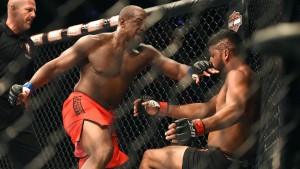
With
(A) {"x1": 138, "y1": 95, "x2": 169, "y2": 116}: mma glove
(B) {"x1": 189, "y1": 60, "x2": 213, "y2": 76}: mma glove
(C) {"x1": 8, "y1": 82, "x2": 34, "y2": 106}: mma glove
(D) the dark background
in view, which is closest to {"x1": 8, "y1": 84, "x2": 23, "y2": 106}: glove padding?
(C) {"x1": 8, "y1": 82, "x2": 34, "y2": 106}: mma glove

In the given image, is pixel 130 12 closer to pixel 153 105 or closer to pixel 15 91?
pixel 153 105

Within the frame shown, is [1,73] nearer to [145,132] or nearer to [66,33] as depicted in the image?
[66,33]

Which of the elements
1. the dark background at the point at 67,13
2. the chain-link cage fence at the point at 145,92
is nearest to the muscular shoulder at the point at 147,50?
the chain-link cage fence at the point at 145,92

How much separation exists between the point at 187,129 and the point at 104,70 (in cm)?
75

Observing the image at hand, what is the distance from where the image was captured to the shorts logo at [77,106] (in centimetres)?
250

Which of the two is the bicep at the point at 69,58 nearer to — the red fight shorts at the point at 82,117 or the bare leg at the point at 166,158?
the red fight shorts at the point at 82,117

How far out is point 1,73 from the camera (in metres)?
2.70

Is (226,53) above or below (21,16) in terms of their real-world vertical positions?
below

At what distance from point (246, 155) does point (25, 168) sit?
45.7 inches

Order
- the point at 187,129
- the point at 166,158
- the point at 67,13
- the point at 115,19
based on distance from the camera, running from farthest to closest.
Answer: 1. the point at 67,13
2. the point at 115,19
3. the point at 166,158
4. the point at 187,129

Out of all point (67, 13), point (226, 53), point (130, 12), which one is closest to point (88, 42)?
point (130, 12)

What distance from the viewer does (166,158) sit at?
2.40 m

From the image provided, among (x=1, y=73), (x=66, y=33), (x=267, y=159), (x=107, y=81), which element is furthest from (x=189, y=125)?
(x=66, y=33)

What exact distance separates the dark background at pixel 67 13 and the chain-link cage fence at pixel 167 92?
2.60ft
